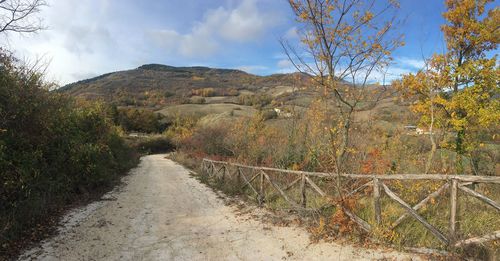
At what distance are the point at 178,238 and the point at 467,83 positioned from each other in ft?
49.6

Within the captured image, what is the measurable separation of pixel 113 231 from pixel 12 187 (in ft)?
7.31

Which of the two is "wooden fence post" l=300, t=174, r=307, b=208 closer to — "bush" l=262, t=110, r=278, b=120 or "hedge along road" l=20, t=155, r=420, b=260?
"hedge along road" l=20, t=155, r=420, b=260

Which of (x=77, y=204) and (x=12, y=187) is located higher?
(x=12, y=187)

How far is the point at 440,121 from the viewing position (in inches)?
528

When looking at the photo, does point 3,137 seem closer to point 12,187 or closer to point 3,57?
point 12,187

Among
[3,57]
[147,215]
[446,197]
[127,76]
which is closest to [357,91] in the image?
[446,197]

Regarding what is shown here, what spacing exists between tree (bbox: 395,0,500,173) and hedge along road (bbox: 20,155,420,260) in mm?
9783

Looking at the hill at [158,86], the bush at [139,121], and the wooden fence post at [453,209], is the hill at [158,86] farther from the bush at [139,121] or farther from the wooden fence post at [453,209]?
the wooden fence post at [453,209]

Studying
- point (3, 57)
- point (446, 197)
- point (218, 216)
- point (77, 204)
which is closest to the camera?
point (446, 197)

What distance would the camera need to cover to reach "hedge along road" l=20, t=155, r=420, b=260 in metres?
5.13

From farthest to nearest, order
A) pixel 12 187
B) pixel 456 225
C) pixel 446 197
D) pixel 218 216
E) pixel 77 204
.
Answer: pixel 77 204 → pixel 218 216 → pixel 12 187 → pixel 446 197 → pixel 456 225

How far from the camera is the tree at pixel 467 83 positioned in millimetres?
13680

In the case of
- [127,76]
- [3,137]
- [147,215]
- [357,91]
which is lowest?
[147,215]

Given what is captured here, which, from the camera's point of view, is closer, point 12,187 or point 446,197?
point 446,197
